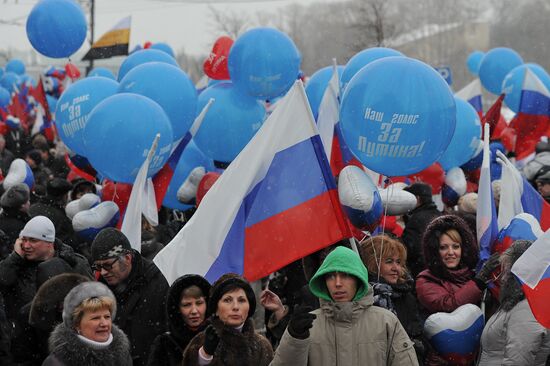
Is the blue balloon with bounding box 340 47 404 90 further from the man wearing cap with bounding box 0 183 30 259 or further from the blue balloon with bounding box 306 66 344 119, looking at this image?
the man wearing cap with bounding box 0 183 30 259

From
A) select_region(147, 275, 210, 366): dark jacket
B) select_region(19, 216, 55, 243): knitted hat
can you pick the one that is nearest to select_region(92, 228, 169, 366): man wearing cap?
select_region(147, 275, 210, 366): dark jacket

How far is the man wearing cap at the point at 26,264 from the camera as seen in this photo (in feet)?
22.0

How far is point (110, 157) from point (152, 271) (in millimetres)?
1954

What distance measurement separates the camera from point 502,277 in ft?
17.3

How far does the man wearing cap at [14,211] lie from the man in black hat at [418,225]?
3323 mm

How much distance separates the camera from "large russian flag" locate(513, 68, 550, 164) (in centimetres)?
1176

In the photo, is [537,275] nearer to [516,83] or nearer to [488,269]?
[488,269]

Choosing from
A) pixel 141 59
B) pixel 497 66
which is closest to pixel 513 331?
pixel 141 59

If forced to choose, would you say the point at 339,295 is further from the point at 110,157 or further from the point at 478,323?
the point at 110,157

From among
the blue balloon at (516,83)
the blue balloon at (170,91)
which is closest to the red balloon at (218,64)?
the blue balloon at (170,91)

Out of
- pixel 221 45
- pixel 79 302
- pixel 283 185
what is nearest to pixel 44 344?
pixel 79 302

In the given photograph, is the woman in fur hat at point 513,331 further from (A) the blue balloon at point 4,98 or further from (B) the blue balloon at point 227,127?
(A) the blue balloon at point 4,98

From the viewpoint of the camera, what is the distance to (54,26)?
1182 centimetres

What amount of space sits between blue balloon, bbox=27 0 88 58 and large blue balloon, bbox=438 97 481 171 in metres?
4.89
